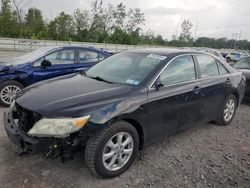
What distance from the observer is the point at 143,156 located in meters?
3.57

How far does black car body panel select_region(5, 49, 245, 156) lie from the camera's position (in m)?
2.78

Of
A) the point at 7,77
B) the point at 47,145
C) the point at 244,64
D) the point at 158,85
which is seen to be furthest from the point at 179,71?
the point at 244,64

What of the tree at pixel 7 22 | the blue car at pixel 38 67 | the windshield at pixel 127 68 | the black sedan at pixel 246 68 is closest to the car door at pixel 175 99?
the windshield at pixel 127 68

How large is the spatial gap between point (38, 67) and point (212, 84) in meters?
3.86

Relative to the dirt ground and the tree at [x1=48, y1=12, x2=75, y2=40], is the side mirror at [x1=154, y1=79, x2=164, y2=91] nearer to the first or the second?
the dirt ground

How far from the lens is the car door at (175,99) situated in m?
3.33

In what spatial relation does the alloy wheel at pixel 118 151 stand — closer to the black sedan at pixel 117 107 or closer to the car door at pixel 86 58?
the black sedan at pixel 117 107

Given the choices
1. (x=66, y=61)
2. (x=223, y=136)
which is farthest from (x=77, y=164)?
(x=66, y=61)

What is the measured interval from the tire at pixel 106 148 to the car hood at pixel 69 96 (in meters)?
0.32

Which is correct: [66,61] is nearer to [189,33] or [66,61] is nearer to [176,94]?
[176,94]

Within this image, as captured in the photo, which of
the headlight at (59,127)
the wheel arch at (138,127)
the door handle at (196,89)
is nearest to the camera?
the headlight at (59,127)

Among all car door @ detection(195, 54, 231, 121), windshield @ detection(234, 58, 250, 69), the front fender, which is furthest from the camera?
windshield @ detection(234, 58, 250, 69)

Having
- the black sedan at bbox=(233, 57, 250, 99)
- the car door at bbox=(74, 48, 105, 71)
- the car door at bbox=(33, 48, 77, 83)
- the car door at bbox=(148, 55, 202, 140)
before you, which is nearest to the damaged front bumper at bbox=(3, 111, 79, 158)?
the car door at bbox=(148, 55, 202, 140)

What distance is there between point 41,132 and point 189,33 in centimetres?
4554
